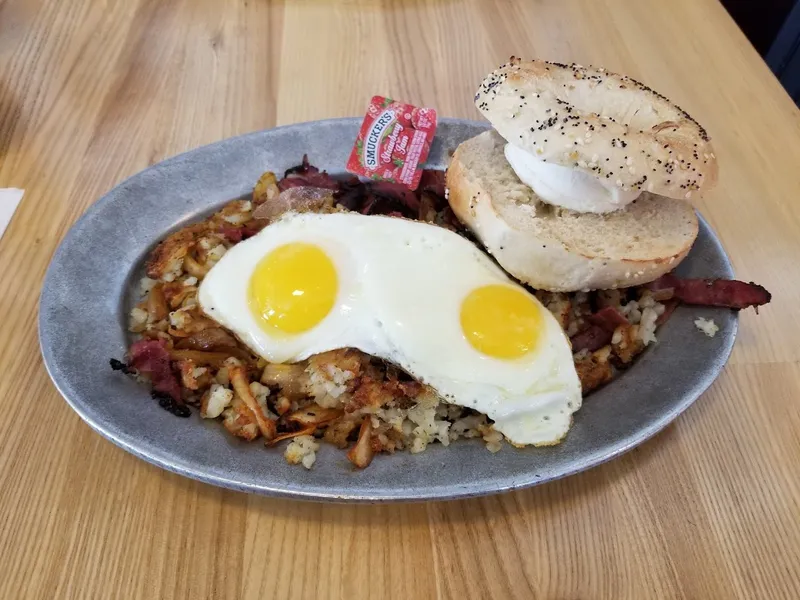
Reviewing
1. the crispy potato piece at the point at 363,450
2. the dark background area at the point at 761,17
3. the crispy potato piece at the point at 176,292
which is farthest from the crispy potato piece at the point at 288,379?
the dark background area at the point at 761,17

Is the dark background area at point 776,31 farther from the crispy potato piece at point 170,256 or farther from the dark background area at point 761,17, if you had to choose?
the crispy potato piece at point 170,256

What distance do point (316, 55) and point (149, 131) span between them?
3.32ft

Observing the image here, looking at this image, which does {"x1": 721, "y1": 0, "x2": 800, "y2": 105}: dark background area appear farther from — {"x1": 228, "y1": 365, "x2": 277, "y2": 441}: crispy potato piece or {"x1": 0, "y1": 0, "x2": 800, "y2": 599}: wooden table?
{"x1": 228, "y1": 365, "x2": 277, "y2": 441}: crispy potato piece

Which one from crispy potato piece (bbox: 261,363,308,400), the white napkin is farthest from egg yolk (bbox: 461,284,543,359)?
the white napkin

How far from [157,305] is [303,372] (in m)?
0.58

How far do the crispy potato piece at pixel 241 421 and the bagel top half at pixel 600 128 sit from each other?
115 centimetres

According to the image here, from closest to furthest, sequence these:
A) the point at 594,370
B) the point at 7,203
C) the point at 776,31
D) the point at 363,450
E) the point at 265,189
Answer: the point at 363,450, the point at 594,370, the point at 265,189, the point at 7,203, the point at 776,31

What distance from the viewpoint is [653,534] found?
5.48 feet

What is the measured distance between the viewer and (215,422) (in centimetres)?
175

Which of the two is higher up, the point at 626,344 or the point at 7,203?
the point at 626,344

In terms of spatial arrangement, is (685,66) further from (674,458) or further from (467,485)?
(467,485)

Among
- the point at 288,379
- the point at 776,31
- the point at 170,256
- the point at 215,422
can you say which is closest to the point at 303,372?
the point at 288,379

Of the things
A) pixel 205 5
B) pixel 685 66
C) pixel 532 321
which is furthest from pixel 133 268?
pixel 685 66

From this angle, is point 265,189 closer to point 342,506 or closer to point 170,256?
point 170,256
